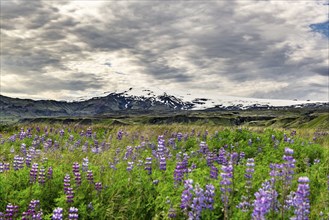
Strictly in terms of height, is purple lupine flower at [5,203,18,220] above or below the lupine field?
below

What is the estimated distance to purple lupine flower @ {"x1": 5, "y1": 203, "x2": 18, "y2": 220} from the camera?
19.8 feet

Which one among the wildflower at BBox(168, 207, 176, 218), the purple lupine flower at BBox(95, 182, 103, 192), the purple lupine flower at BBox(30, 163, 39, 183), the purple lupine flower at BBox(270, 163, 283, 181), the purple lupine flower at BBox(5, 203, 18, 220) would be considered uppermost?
the purple lupine flower at BBox(270, 163, 283, 181)

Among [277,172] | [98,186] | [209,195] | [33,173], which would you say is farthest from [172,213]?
[33,173]

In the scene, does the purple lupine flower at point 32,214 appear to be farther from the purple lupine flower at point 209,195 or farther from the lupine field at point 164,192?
the purple lupine flower at point 209,195

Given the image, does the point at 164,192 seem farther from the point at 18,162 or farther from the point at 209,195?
the point at 18,162

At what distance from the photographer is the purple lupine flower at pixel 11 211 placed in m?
6.04

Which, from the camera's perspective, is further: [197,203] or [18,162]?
[18,162]

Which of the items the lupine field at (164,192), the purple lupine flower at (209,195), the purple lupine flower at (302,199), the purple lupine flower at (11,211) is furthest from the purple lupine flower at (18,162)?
the purple lupine flower at (302,199)

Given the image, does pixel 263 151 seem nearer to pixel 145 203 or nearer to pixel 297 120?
pixel 145 203

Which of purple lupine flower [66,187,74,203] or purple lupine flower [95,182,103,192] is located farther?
purple lupine flower [95,182,103,192]

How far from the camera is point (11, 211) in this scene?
A: 609cm

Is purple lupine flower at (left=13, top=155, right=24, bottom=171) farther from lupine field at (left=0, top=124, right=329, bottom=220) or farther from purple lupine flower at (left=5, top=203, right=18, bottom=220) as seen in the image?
purple lupine flower at (left=5, top=203, right=18, bottom=220)

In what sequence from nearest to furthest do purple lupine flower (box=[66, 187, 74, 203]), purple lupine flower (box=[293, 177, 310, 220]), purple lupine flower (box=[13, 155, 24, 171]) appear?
1. purple lupine flower (box=[293, 177, 310, 220])
2. purple lupine flower (box=[66, 187, 74, 203])
3. purple lupine flower (box=[13, 155, 24, 171])

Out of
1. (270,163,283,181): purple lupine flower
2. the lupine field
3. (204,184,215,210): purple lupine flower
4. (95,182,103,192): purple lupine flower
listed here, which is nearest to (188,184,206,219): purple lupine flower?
the lupine field
